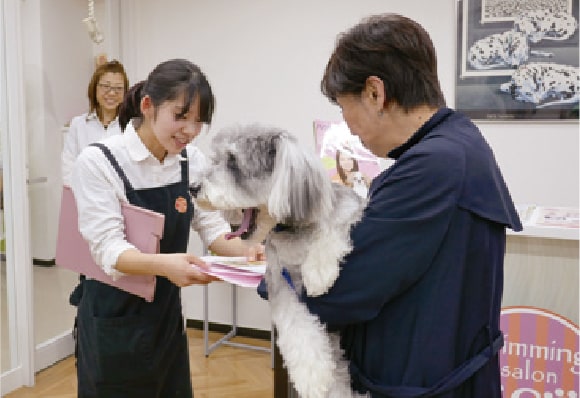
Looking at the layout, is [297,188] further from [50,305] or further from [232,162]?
[50,305]

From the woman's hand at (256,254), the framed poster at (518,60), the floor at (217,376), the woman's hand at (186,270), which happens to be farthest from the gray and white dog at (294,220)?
the framed poster at (518,60)

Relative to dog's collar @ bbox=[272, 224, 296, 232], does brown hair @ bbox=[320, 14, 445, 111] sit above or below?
above

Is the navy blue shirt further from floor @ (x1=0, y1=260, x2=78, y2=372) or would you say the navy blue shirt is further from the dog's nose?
floor @ (x1=0, y1=260, x2=78, y2=372)

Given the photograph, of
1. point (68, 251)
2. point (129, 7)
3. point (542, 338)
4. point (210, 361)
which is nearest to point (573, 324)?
point (542, 338)

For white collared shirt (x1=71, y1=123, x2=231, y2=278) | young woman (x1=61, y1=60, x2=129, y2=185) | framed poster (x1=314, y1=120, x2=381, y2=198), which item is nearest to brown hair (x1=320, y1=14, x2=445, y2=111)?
white collared shirt (x1=71, y1=123, x2=231, y2=278)

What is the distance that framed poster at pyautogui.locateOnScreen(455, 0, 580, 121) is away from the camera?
3.48 metres

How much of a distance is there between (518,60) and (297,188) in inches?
116

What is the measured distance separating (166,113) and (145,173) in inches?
8.4

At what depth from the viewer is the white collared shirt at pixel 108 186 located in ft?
5.75

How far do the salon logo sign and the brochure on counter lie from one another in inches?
49.6

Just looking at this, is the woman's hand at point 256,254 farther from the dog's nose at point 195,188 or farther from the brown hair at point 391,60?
the brown hair at point 391,60

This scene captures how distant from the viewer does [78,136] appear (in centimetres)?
383

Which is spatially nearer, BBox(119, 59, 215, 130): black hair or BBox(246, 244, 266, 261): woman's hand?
BBox(246, 244, 266, 261): woman's hand

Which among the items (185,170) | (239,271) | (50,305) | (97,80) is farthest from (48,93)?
(239,271)
